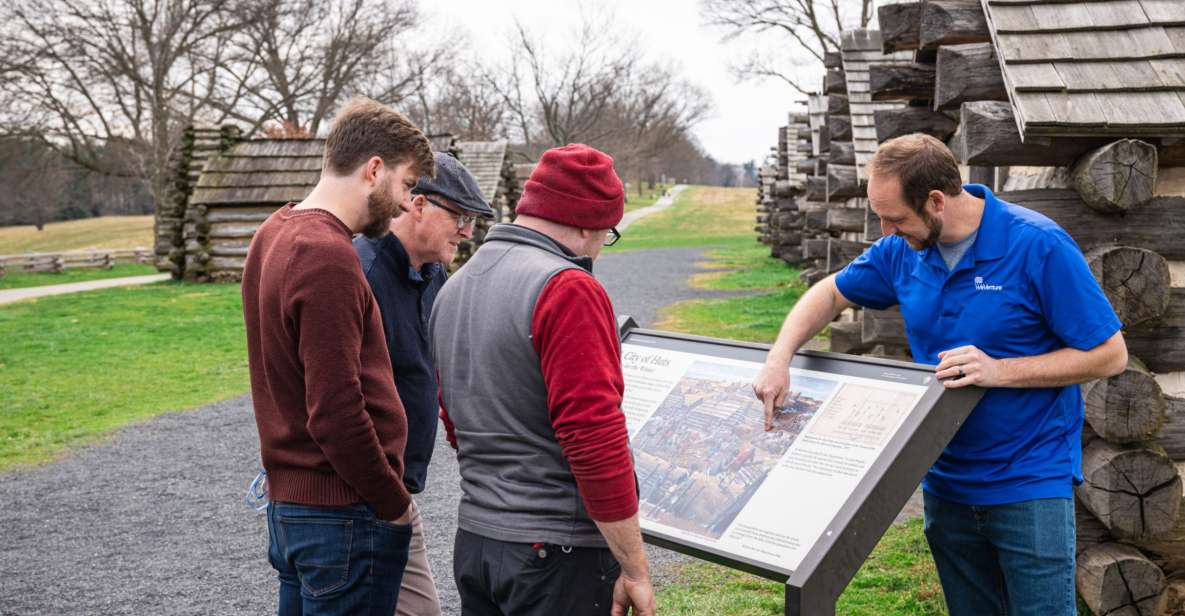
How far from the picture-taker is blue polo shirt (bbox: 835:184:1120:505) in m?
2.80

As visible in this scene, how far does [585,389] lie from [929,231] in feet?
4.24

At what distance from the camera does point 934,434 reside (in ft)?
8.75

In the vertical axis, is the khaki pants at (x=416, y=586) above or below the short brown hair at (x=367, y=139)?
below

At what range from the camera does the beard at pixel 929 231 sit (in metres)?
2.91

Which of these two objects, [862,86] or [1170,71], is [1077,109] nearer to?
[1170,71]

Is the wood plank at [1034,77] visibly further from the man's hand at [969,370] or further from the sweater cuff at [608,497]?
the sweater cuff at [608,497]

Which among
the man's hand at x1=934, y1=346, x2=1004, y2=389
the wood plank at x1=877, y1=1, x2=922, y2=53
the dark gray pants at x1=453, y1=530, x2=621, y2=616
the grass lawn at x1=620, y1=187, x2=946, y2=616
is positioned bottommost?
the grass lawn at x1=620, y1=187, x2=946, y2=616

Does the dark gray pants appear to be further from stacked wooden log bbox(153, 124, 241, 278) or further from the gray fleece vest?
stacked wooden log bbox(153, 124, 241, 278)

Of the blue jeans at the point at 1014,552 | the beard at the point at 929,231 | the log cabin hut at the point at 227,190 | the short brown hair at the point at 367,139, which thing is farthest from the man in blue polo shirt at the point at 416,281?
the log cabin hut at the point at 227,190

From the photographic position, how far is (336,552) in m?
2.59

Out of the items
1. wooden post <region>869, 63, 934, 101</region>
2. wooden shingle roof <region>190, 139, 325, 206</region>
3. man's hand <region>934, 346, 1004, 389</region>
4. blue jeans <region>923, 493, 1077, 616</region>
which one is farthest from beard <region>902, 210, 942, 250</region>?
wooden shingle roof <region>190, 139, 325, 206</region>

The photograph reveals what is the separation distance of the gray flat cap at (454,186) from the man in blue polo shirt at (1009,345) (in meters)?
1.15

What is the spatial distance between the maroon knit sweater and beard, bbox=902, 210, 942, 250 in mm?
1633

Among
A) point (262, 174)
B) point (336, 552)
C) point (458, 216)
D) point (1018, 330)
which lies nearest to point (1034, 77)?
point (1018, 330)
